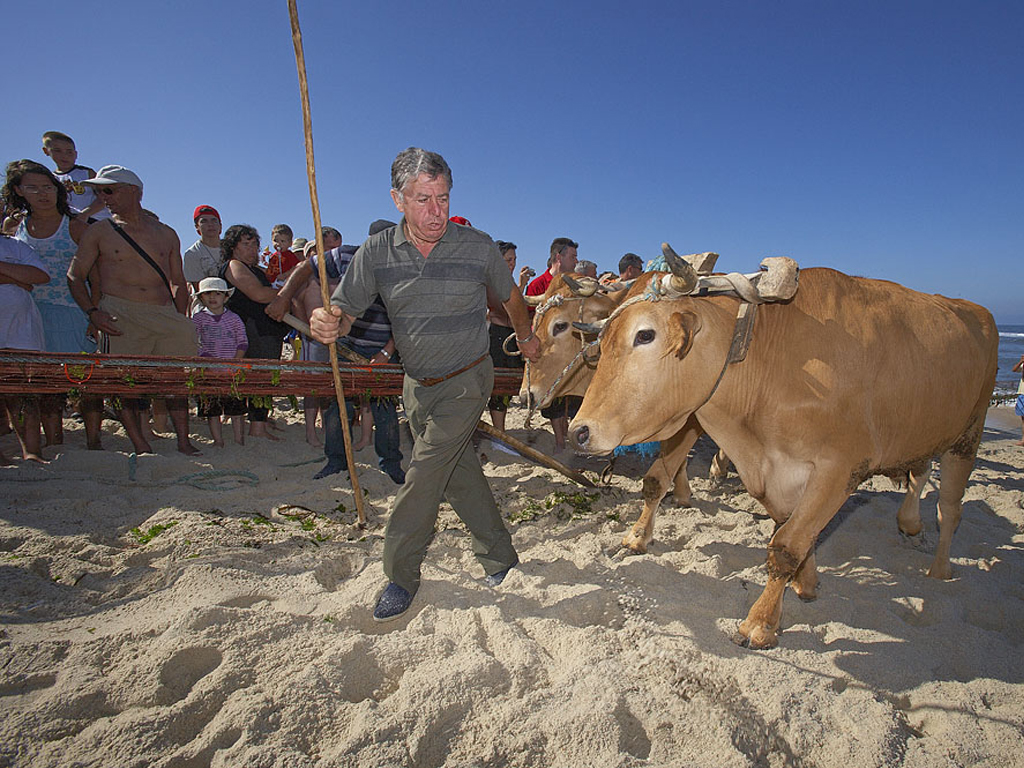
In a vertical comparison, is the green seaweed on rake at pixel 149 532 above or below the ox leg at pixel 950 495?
below

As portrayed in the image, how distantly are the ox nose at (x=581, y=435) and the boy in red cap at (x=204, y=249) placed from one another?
5760 millimetres

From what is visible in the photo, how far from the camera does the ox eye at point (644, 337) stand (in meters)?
2.60

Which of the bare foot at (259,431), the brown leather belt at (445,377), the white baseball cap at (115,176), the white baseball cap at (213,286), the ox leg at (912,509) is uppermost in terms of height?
the white baseball cap at (115,176)

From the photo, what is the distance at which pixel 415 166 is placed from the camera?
2559mm

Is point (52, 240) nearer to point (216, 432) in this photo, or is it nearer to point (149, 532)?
point (216, 432)

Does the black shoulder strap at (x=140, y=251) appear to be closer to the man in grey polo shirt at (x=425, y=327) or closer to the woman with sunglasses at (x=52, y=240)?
the woman with sunglasses at (x=52, y=240)

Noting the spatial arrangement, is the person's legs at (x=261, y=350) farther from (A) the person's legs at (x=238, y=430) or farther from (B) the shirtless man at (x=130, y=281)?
(B) the shirtless man at (x=130, y=281)

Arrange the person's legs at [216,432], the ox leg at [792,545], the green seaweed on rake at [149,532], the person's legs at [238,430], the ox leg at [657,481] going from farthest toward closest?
1. the person's legs at [238,430]
2. the person's legs at [216,432]
3. the ox leg at [657,481]
4. the green seaweed on rake at [149,532]
5. the ox leg at [792,545]

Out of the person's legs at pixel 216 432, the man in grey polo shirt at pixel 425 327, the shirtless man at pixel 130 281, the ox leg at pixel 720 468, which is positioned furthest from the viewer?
the person's legs at pixel 216 432

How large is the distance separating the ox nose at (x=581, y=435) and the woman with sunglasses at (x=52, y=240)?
4550 mm

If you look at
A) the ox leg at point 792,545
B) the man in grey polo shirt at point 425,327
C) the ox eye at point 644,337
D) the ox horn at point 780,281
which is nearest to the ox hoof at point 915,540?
the ox leg at point 792,545

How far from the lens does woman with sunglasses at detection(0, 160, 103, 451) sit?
477cm

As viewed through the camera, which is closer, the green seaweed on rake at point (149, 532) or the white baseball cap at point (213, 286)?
the green seaweed on rake at point (149, 532)

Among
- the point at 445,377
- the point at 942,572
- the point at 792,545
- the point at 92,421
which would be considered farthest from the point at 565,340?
the point at 92,421
